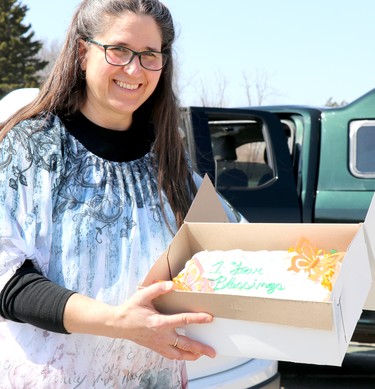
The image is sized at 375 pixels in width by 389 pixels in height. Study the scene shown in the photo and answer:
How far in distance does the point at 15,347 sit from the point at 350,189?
389 cm

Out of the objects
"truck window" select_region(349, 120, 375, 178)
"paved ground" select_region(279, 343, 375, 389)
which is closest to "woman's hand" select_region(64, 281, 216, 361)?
"paved ground" select_region(279, 343, 375, 389)

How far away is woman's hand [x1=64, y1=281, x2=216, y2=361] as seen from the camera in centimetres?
149

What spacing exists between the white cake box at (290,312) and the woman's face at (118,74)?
14.8 inches

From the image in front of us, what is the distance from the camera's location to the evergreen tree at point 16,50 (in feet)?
112

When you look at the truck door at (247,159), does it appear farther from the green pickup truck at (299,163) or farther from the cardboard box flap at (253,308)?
the cardboard box flap at (253,308)

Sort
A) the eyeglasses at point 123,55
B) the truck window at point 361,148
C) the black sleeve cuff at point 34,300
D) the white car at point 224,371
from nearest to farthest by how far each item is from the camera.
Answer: the black sleeve cuff at point 34,300, the eyeglasses at point 123,55, the white car at point 224,371, the truck window at point 361,148

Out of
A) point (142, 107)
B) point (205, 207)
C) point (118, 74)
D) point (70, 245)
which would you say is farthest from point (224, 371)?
point (118, 74)

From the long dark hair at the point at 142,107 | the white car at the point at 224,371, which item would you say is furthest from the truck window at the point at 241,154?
the long dark hair at the point at 142,107

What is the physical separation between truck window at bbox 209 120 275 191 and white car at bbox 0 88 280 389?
212cm

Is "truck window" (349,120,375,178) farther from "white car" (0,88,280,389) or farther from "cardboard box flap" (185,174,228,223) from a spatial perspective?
"cardboard box flap" (185,174,228,223)

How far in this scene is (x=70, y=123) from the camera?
1.80 metres

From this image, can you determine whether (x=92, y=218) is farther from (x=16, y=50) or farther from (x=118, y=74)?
(x=16, y=50)

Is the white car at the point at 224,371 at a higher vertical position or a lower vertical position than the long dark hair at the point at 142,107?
lower

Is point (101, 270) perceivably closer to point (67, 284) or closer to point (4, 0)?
point (67, 284)
